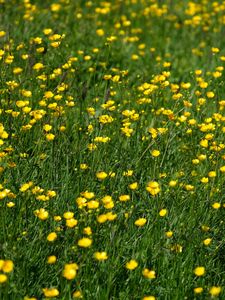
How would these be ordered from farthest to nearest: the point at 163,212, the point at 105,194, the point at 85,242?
the point at 105,194
the point at 163,212
the point at 85,242

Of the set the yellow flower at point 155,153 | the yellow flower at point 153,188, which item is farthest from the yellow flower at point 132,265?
the yellow flower at point 155,153

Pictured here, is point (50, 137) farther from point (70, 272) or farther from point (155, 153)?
point (70, 272)

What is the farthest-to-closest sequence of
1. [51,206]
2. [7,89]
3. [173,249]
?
[7,89] < [51,206] < [173,249]

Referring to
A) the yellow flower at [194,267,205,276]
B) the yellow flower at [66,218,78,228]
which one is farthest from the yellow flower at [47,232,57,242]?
the yellow flower at [194,267,205,276]

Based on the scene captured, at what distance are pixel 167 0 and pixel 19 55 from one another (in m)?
2.59

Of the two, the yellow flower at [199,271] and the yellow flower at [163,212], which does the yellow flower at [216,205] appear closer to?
the yellow flower at [163,212]

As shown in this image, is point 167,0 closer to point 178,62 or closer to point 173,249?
point 178,62

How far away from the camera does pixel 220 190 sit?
3.58 meters

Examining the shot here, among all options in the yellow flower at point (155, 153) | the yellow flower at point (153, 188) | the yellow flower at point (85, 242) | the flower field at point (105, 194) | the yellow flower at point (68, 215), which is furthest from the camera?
the yellow flower at point (155, 153)

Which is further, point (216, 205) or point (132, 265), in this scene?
point (216, 205)

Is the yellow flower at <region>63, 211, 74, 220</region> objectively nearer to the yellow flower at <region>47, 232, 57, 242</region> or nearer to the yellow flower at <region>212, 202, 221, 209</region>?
the yellow flower at <region>47, 232, 57, 242</region>

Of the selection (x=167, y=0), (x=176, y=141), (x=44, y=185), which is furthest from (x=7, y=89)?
(x=167, y=0)

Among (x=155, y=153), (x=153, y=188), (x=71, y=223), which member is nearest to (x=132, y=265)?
(x=71, y=223)

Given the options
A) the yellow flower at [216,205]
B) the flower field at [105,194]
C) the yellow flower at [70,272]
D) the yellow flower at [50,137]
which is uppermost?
the yellow flower at [50,137]
